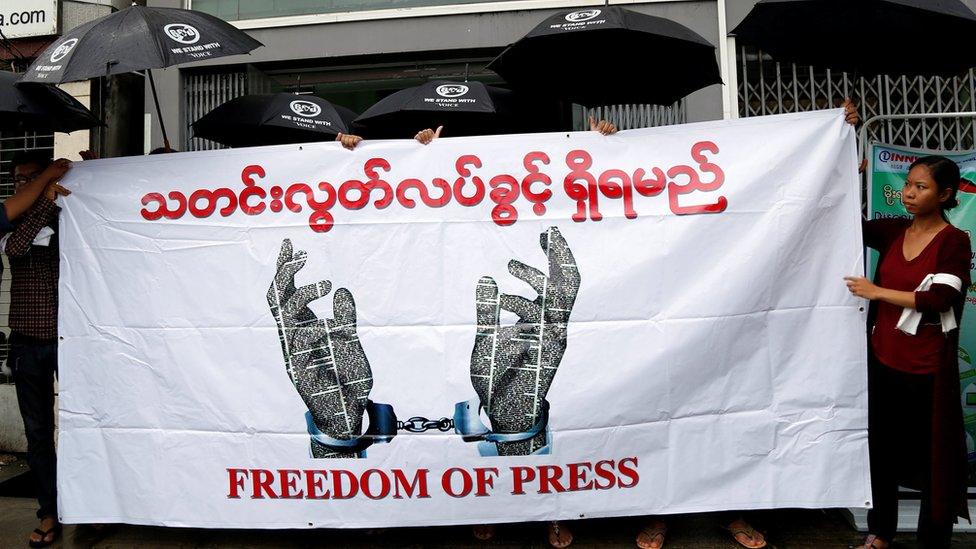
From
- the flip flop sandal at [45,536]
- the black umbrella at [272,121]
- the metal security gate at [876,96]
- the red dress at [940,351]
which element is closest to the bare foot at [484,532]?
the red dress at [940,351]

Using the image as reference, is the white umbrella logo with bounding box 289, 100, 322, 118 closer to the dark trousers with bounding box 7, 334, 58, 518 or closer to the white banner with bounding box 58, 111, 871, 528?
the white banner with bounding box 58, 111, 871, 528

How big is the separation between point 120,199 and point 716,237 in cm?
325

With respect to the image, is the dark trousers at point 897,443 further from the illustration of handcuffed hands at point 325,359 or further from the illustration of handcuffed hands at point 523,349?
the illustration of handcuffed hands at point 325,359

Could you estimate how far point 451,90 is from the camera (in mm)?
4887

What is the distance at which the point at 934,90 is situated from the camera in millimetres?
6191

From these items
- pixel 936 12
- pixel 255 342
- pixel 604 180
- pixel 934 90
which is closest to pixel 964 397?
pixel 936 12

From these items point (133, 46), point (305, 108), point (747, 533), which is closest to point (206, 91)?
point (305, 108)

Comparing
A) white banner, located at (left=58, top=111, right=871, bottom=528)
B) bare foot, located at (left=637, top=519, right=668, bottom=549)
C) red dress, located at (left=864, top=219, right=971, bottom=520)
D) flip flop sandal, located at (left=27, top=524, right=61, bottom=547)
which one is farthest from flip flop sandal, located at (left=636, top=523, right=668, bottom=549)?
flip flop sandal, located at (left=27, top=524, right=61, bottom=547)

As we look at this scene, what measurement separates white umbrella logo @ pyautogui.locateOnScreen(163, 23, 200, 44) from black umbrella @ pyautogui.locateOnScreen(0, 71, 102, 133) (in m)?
0.86

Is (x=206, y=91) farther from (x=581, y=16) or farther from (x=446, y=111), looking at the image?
(x=581, y=16)

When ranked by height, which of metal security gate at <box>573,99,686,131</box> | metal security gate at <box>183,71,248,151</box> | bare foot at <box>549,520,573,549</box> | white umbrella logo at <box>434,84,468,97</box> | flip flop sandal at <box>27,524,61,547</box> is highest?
metal security gate at <box>183,71,248,151</box>

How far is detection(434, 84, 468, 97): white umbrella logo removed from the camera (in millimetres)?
4840

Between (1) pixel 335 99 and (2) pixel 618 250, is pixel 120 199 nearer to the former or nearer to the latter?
(2) pixel 618 250

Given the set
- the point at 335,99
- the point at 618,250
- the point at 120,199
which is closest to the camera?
the point at 618,250
